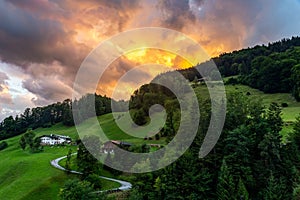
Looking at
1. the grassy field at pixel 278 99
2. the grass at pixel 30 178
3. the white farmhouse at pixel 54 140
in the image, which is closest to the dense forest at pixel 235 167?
the grass at pixel 30 178

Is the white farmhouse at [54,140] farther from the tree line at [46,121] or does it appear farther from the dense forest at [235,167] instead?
the dense forest at [235,167]

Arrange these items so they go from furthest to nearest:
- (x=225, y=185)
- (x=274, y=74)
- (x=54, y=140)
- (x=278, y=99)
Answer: (x=54, y=140) → (x=274, y=74) → (x=278, y=99) → (x=225, y=185)

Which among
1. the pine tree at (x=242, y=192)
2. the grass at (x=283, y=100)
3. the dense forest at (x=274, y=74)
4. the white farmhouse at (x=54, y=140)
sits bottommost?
the pine tree at (x=242, y=192)

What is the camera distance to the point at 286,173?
171ft

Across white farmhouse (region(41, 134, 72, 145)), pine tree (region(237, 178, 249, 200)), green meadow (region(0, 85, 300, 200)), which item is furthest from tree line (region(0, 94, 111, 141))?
pine tree (region(237, 178, 249, 200))

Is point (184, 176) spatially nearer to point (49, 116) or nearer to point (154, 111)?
point (154, 111)

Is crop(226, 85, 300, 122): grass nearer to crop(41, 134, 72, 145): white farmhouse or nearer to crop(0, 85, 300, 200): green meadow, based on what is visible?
crop(0, 85, 300, 200): green meadow

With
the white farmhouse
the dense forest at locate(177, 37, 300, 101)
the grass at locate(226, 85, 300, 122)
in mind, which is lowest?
the white farmhouse

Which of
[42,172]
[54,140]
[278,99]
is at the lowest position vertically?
[42,172]

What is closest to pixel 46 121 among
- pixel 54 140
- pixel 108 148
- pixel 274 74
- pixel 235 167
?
pixel 54 140

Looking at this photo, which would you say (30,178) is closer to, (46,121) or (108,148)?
(108,148)

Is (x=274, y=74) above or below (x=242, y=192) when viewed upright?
above

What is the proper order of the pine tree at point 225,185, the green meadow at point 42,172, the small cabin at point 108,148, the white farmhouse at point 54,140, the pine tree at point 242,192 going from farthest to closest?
the white farmhouse at point 54,140 < the small cabin at point 108,148 < the green meadow at point 42,172 < the pine tree at point 225,185 < the pine tree at point 242,192

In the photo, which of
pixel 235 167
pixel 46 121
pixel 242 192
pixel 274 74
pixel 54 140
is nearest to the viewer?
pixel 242 192
